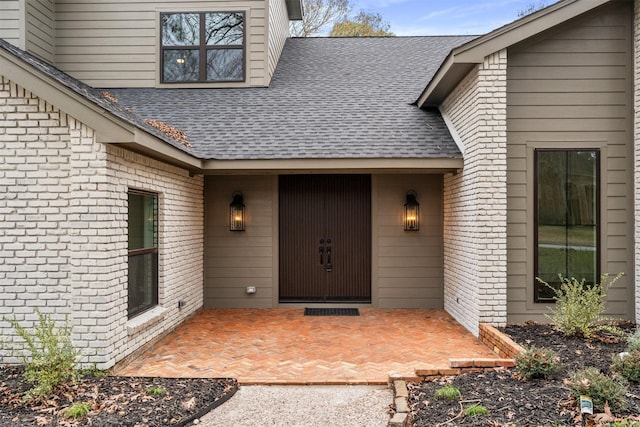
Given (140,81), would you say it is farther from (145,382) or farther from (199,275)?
(145,382)

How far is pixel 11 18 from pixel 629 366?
10.5 metres

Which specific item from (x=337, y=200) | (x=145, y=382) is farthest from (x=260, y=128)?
(x=145, y=382)

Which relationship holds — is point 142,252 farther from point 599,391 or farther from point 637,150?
point 637,150

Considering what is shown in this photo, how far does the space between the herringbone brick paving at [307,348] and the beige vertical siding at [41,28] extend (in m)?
6.07

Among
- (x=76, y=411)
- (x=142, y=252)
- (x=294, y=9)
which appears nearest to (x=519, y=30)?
(x=142, y=252)

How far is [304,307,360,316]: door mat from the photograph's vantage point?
7285mm

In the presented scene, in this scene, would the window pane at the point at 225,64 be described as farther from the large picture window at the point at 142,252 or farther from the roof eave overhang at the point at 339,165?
the large picture window at the point at 142,252

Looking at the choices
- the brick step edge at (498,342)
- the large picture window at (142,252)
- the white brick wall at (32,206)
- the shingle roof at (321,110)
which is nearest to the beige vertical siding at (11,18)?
the shingle roof at (321,110)

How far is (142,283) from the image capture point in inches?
215

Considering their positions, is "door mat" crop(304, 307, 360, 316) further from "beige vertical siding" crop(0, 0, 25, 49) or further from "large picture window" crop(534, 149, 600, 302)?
"beige vertical siding" crop(0, 0, 25, 49)

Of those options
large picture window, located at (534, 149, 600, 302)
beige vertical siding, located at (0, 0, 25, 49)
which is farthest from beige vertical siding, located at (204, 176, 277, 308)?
beige vertical siding, located at (0, 0, 25, 49)

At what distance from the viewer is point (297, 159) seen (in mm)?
6508

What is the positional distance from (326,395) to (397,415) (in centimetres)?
84

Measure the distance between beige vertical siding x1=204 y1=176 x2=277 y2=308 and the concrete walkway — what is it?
3529 mm
